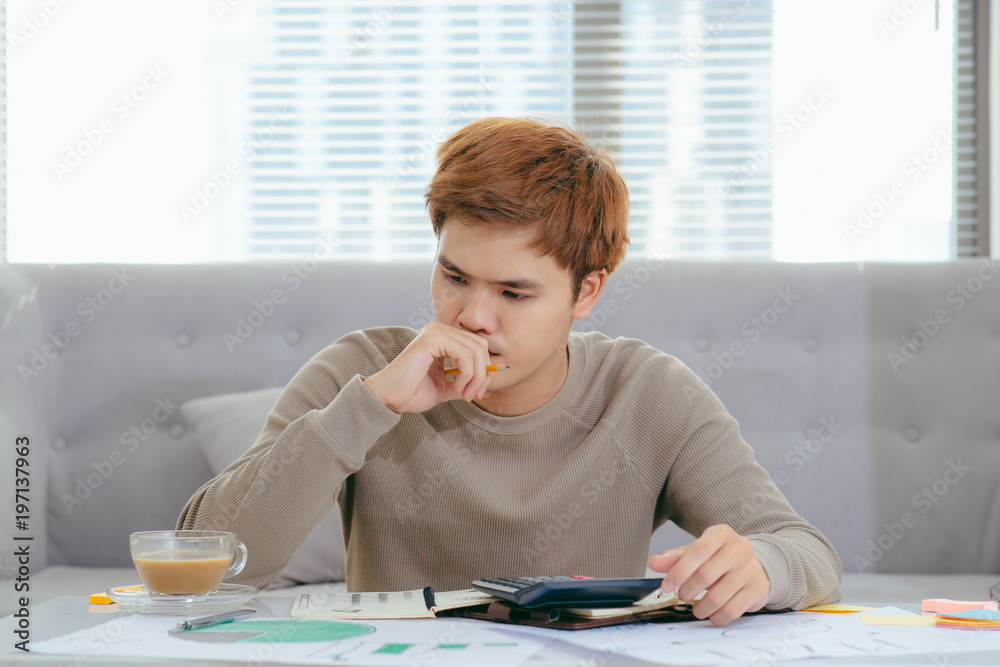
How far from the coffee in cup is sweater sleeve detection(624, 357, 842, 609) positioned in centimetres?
50

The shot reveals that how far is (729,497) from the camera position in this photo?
3.43ft

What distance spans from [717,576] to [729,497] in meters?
0.29

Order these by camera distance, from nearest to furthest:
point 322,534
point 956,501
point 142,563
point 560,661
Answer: point 560,661
point 142,563
point 322,534
point 956,501

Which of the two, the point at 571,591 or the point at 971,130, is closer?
the point at 571,591

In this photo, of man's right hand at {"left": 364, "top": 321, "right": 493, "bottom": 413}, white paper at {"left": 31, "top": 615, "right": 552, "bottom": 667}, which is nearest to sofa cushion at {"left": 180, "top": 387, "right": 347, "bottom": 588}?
man's right hand at {"left": 364, "top": 321, "right": 493, "bottom": 413}

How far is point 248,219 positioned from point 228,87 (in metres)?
0.37

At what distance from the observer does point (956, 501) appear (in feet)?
5.86

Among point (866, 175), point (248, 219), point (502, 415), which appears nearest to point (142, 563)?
point (502, 415)

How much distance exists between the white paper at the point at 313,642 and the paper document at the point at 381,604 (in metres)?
0.03

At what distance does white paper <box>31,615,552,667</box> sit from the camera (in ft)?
1.97

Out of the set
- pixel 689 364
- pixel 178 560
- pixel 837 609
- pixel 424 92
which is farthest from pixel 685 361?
pixel 178 560

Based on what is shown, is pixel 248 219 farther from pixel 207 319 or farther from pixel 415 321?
pixel 415 321

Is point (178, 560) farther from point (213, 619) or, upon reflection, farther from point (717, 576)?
point (717, 576)

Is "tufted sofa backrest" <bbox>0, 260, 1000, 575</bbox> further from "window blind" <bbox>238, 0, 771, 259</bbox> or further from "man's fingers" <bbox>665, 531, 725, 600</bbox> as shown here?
"man's fingers" <bbox>665, 531, 725, 600</bbox>
